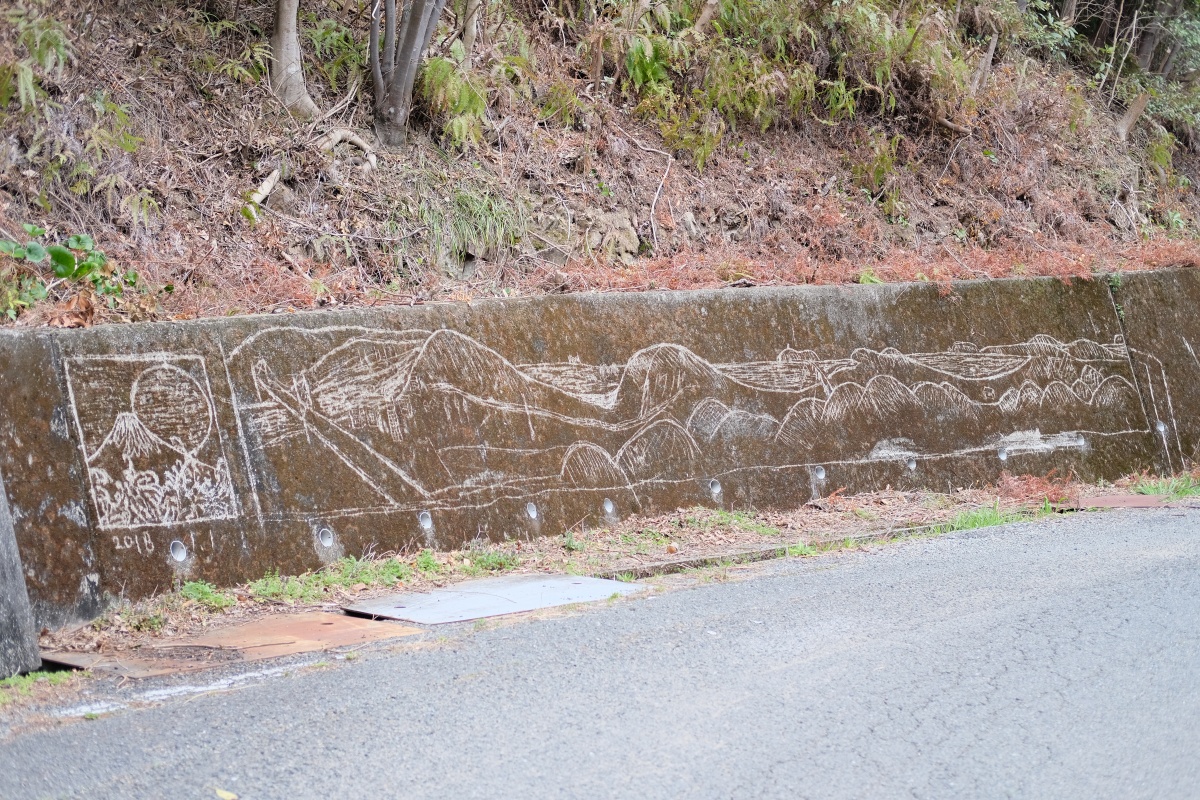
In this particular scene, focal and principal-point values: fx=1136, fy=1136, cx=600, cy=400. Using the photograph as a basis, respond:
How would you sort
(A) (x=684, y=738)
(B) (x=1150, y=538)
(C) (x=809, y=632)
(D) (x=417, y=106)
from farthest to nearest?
(D) (x=417, y=106), (B) (x=1150, y=538), (C) (x=809, y=632), (A) (x=684, y=738)

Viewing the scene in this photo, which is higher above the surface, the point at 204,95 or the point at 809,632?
the point at 204,95

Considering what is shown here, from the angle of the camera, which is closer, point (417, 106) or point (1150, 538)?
point (1150, 538)

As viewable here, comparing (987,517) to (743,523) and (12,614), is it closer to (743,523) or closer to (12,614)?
(743,523)

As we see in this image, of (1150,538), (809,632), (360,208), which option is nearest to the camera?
(809,632)

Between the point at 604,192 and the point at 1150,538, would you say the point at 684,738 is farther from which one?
the point at 604,192

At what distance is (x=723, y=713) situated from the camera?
4203 millimetres

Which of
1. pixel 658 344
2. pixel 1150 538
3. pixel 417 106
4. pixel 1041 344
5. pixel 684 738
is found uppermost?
pixel 417 106

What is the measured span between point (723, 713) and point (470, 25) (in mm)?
8685

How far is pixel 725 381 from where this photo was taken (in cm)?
916

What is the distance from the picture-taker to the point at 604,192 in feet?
37.6

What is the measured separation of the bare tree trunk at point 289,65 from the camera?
9.98 m

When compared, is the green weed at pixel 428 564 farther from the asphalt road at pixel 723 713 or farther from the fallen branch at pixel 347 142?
the fallen branch at pixel 347 142

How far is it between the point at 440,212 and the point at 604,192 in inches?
82.7

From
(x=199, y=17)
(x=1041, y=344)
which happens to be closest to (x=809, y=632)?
(x=1041, y=344)
